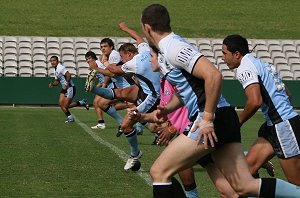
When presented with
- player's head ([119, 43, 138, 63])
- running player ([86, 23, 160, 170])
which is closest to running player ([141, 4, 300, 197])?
running player ([86, 23, 160, 170])

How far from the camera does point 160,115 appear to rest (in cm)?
851

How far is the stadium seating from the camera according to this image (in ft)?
123

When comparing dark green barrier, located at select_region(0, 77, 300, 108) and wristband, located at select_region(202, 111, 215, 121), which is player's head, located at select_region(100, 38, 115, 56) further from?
dark green barrier, located at select_region(0, 77, 300, 108)

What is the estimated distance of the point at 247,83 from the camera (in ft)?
29.6

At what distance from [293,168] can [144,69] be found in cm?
455

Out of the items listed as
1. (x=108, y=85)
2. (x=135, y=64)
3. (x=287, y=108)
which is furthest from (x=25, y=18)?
(x=287, y=108)

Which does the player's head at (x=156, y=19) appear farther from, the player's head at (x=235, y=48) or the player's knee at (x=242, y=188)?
the player's head at (x=235, y=48)

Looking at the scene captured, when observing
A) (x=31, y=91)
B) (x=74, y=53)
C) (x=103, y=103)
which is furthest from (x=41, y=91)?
(x=103, y=103)

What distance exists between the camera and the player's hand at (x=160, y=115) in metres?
8.40

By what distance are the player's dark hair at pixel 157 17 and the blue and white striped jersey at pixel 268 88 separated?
1742 millimetres

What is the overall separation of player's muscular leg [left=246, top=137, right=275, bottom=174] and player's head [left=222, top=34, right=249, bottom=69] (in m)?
0.93

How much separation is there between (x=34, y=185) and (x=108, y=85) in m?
12.4

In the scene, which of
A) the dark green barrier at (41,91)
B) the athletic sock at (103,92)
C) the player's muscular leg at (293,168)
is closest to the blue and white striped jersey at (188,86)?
the player's muscular leg at (293,168)

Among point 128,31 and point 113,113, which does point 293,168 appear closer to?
point 128,31
